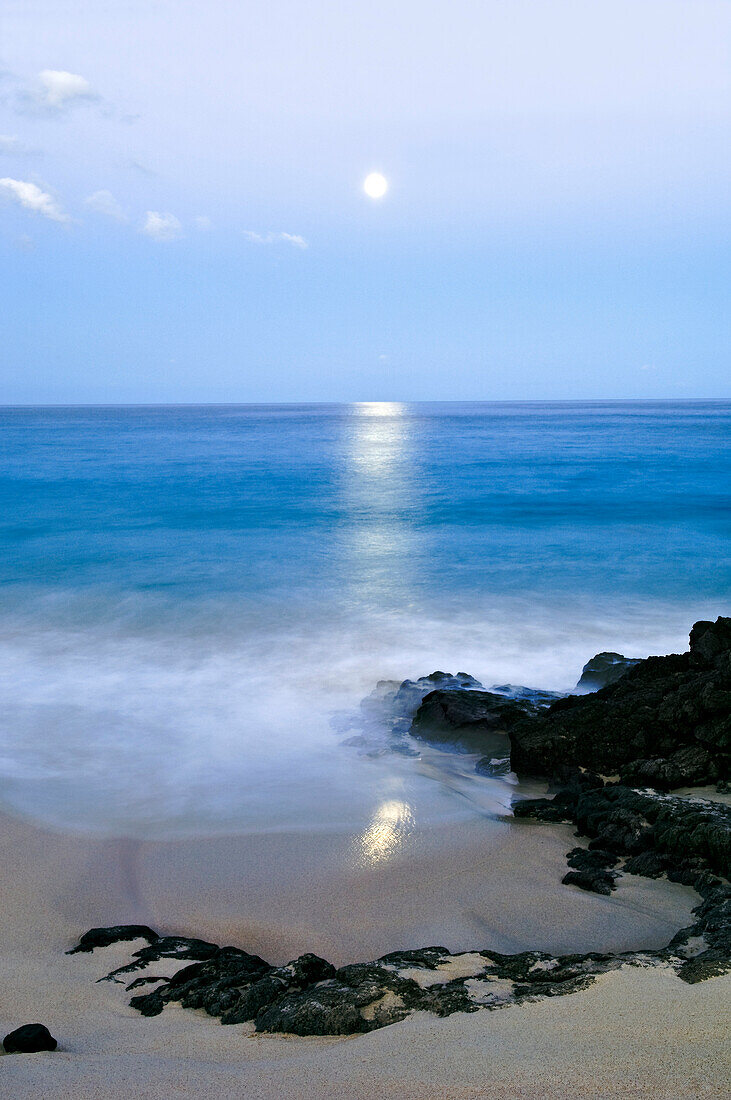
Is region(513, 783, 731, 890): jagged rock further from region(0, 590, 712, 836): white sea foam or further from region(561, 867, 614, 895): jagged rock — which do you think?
region(0, 590, 712, 836): white sea foam

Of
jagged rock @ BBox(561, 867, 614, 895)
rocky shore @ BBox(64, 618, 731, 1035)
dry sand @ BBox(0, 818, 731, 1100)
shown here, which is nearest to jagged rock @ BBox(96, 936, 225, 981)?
rocky shore @ BBox(64, 618, 731, 1035)

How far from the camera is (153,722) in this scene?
9430mm

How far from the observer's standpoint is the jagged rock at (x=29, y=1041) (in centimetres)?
330

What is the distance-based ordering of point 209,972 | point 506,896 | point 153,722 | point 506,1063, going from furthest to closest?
1. point 153,722
2. point 506,896
3. point 209,972
4. point 506,1063

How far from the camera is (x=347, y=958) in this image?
4680 millimetres

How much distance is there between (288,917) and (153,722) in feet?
15.6

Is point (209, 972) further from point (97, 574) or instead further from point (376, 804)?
point (97, 574)

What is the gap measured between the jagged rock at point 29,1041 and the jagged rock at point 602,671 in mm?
7741

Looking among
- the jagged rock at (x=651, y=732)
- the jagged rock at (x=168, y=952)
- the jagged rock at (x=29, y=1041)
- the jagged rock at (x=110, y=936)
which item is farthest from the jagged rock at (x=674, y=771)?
the jagged rock at (x=29, y=1041)

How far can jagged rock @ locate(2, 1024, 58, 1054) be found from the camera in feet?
10.8

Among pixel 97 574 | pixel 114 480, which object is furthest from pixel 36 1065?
pixel 114 480

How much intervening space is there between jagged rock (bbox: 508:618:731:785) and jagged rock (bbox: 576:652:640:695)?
232 cm

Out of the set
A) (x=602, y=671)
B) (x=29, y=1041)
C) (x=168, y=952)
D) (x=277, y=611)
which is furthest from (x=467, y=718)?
(x=277, y=611)

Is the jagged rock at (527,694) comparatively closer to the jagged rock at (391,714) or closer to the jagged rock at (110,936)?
the jagged rock at (391,714)
